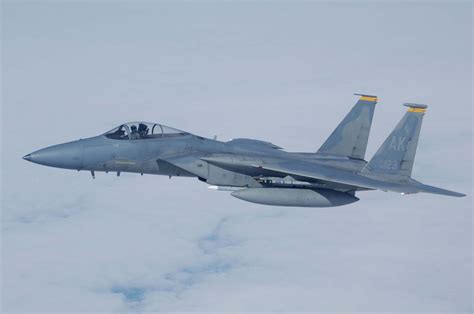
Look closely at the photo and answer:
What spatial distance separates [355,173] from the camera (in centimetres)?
2138

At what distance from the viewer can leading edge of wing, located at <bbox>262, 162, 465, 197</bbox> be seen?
19031 millimetres

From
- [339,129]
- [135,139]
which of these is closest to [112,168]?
[135,139]

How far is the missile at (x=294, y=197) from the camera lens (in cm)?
1892

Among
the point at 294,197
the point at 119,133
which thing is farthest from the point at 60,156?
the point at 294,197

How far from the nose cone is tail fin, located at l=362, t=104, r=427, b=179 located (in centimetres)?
913

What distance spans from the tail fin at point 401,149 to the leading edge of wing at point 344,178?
102cm

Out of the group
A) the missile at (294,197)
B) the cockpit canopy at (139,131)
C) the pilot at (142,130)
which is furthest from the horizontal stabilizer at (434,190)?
the pilot at (142,130)

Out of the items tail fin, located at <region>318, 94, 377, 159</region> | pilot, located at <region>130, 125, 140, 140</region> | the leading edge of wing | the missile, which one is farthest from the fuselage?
tail fin, located at <region>318, 94, 377, 159</region>

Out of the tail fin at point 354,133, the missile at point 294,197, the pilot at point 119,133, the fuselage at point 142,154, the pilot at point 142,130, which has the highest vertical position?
the tail fin at point 354,133

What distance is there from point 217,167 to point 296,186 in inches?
96.9

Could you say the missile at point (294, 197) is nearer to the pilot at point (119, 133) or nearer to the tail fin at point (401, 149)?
the tail fin at point (401, 149)

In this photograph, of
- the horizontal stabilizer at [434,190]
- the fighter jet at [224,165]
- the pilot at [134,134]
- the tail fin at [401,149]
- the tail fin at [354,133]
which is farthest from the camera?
the tail fin at [354,133]

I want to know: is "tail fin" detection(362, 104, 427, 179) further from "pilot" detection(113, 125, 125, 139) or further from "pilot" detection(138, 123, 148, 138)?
"pilot" detection(113, 125, 125, 139)

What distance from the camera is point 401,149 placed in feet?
70.5
